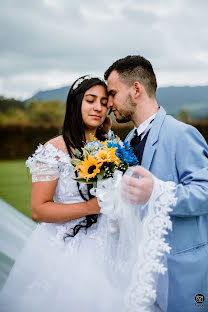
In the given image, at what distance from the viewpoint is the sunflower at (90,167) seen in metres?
1.61

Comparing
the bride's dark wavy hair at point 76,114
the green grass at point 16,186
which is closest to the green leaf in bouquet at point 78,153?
the bride's dark wavy hair at point 76,114

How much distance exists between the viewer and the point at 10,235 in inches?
141

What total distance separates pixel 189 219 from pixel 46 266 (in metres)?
0.99

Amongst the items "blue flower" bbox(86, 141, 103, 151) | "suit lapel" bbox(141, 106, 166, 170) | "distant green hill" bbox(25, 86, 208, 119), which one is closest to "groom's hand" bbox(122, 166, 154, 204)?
"blue flower" bbox(86, 141, 103, 151)

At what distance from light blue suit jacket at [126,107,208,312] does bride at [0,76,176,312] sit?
0.18 metres

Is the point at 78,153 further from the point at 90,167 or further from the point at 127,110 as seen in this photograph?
the point at 127,110

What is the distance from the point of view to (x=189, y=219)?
1.90 metres

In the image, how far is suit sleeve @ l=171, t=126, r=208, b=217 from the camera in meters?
1.68

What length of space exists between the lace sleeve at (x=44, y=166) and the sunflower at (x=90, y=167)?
1.45 ft

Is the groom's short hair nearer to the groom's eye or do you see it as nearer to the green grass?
the groom's eye

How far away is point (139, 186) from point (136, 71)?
3.40 ft

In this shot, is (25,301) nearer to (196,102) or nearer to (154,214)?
A: (154,214)

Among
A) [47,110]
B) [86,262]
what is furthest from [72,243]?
[47,110]

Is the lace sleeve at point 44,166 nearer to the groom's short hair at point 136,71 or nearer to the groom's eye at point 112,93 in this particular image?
the groom's eye at point 112,93
